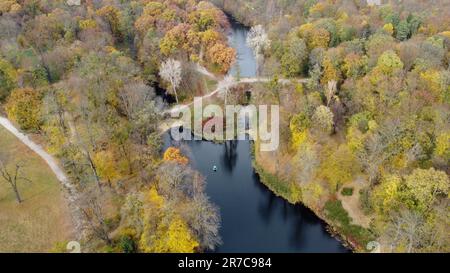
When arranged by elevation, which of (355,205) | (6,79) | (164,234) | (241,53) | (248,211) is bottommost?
(248,211)

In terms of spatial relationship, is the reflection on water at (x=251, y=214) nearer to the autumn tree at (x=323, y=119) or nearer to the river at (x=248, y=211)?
the river at (x=248, y=211)

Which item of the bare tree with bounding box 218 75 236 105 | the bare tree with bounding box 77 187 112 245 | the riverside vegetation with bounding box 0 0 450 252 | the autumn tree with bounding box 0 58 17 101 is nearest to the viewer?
the bare tree with bounding box 77 187 112 245

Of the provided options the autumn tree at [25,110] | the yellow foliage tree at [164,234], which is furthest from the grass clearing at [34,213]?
the yellow foliage tree at [164,234]

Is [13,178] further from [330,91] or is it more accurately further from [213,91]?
[330,91]

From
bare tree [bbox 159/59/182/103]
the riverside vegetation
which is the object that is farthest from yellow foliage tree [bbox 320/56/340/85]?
bare tree [bbox 159/59/182/103]

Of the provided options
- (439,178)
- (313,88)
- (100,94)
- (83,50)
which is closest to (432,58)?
(313,88)

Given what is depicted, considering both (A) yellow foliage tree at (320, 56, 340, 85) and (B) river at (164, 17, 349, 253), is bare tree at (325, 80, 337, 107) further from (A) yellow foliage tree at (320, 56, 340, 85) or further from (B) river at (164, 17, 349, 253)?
(B) river at (164, 17, 349, 253)

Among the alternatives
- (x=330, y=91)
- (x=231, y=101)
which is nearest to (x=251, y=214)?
(x=330, y=91)
